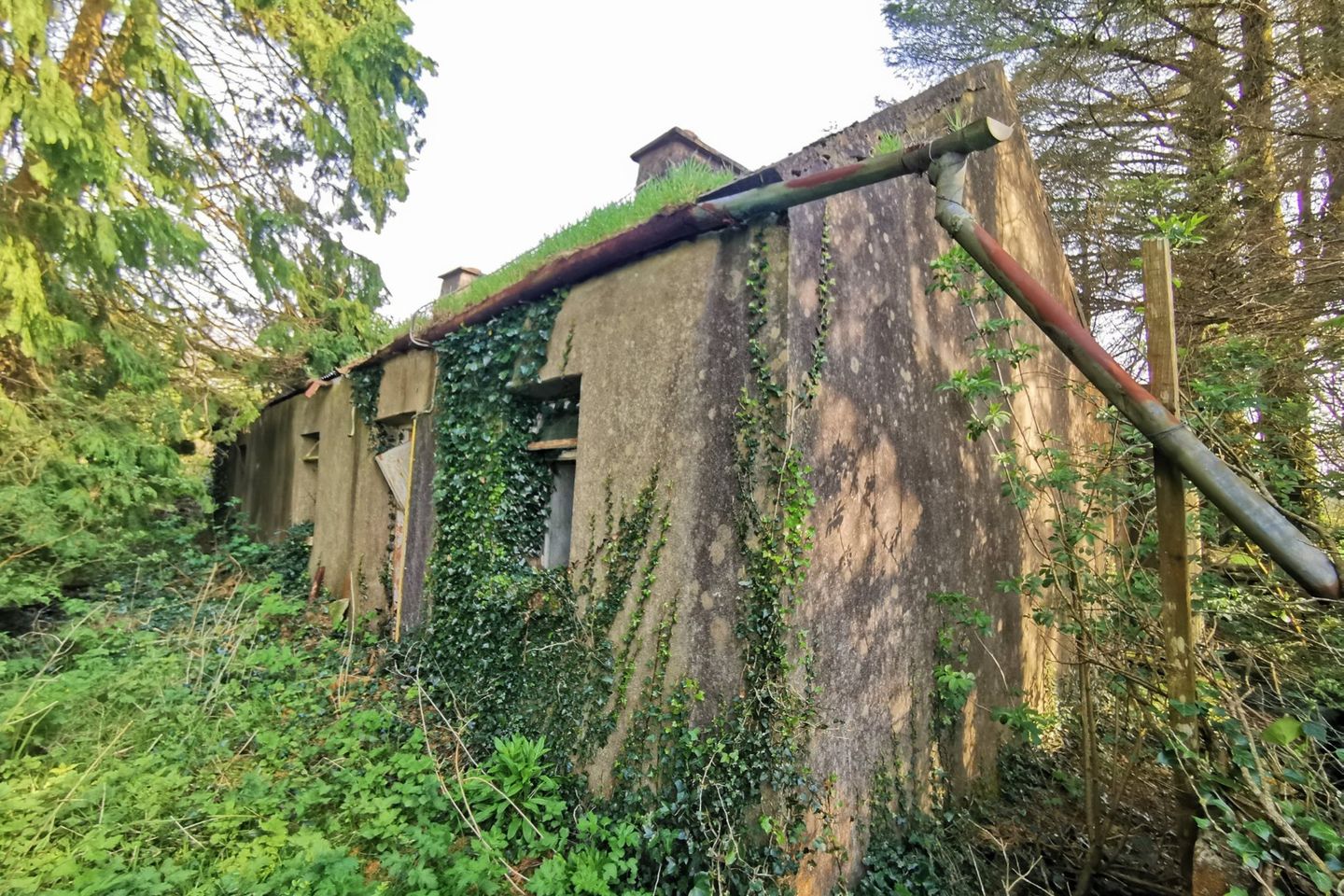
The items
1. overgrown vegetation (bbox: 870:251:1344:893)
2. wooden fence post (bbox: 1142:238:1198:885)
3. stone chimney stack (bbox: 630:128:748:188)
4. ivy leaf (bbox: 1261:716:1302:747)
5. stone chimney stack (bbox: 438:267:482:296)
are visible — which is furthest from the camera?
stone chimney stack (bbox: 438:267:482:296)

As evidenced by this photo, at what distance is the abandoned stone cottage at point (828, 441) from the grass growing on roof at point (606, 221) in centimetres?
29

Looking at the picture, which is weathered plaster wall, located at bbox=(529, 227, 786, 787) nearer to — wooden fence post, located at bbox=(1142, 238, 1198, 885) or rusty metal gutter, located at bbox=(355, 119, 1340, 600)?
rusty metal gutter, located at bbox=(355, 119, 1340, 600)

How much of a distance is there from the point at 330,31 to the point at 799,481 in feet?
24.1

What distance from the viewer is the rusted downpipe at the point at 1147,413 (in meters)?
2.05

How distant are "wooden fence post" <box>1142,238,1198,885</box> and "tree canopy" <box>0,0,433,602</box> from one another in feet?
22.9

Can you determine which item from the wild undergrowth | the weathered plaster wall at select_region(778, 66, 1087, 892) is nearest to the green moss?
the weathered plaster wall at select_region(778, 66, 1087, 892)

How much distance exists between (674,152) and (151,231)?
5.21 m

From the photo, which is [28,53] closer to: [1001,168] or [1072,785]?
[1001,168]

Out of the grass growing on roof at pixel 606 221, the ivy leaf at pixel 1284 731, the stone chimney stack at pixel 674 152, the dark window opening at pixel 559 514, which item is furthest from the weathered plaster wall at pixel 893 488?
the stone chimney stack at pixel 674 152

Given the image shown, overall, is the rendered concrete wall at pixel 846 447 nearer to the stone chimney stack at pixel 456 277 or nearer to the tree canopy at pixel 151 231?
the tree canopy at pixel 151 231

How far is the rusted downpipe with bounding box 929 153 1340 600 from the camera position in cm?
205

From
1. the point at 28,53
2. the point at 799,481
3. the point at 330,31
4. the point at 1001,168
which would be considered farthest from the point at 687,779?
the point at 330,31

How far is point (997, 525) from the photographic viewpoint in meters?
4.78

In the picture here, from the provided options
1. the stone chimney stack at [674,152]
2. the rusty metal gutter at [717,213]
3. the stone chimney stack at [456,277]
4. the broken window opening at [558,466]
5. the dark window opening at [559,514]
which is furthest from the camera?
the stone chimney stack at [456,277]
